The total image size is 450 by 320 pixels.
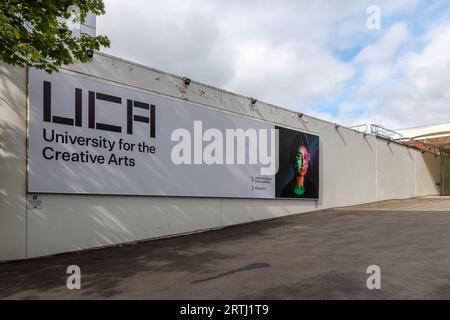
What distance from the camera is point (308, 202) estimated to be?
1831 cm

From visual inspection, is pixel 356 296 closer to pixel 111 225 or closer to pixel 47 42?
pixel 47 42

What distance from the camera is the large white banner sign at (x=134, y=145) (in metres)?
9.63

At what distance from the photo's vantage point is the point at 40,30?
6762 mm

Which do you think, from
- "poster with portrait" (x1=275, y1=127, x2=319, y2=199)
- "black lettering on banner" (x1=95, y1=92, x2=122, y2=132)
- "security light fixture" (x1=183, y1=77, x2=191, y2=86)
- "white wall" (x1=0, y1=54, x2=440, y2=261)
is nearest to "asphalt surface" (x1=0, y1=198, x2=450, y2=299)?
"white wall" (x1=0, y1=54, x2=440, y2=261)

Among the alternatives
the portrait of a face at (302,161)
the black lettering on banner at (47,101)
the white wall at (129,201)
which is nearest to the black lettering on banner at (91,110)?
the white wall at (129,201)

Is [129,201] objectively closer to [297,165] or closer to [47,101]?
[47,101]

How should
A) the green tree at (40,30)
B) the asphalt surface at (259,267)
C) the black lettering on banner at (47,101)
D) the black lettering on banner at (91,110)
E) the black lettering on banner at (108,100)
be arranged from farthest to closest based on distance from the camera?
1. the black lettering on banner at (108,100)
2. the black lettering on banner at (91,110)
3. the black lettering on banner at (47,101)
4. the green tree at (40,30)
5. the asphalt surface at (259,267)

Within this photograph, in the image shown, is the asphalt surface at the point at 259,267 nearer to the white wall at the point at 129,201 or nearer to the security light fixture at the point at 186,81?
the white wall at the point at 129,201

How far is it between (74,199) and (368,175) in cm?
1752

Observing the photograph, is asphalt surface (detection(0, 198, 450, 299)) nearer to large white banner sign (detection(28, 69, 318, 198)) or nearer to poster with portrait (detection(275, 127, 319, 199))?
large white banner sign (detection(28, 69, 318, 198))

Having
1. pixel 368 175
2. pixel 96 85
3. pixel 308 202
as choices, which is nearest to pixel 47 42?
pixel 96 85

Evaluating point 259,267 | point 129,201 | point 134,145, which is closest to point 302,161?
point 134,145

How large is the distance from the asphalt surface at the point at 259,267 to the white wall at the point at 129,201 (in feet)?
1.91

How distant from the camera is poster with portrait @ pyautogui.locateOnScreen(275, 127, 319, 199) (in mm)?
16766
